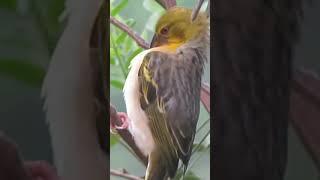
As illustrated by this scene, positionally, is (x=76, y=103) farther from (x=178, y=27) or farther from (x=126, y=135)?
(x=178, y=27)

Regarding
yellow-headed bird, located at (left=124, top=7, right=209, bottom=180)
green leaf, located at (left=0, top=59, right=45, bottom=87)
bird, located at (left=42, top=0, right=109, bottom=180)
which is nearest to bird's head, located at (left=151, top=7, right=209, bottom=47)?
yellow-headed bird, located at (left=124, top=7, right=209, bottom=180)

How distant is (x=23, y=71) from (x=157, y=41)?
1.08 ft

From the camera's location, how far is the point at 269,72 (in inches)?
61.9

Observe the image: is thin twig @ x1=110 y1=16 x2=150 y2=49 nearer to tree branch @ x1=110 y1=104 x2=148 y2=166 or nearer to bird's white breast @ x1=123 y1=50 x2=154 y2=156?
Result: bird's white breast @ x1=123 y1=50 x2=154 y2=156

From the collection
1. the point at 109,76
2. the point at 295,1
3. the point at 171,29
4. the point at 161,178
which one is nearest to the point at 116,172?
the point at 161,178

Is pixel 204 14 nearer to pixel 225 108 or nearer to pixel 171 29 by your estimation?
pixel 171 29

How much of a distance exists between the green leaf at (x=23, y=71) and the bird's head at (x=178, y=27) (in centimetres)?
28

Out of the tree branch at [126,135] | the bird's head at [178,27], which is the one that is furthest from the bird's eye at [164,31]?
the tree branch at [126,135]

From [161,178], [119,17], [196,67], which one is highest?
[119,17]

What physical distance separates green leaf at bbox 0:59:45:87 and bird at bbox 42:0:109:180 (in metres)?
0.02

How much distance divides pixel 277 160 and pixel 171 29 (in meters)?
0.41

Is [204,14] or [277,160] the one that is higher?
[204,14]

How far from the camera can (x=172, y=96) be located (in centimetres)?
153

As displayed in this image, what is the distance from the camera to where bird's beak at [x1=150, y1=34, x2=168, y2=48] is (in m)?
1.53
